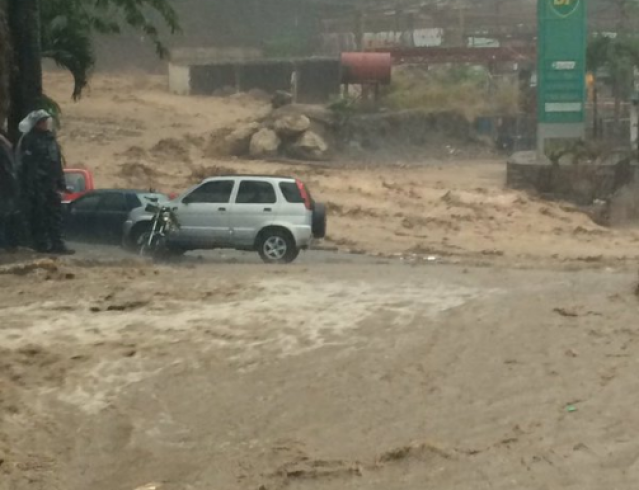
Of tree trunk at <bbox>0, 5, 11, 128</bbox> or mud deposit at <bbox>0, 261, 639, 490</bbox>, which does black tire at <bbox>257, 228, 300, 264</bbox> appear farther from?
mud deposit at <bbox>0, 261, 639, 490</bbox>

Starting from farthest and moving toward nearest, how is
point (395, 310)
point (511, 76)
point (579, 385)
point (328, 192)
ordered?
point (511, 76), point (328, 192), point (395, 310), point (579, 385)

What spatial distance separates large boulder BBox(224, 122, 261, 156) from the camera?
1695 inches

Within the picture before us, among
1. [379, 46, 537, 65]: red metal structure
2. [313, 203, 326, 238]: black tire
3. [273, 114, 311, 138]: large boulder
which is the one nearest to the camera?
[313, 203, 326, 238]: black tire

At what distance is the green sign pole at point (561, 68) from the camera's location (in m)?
37.2

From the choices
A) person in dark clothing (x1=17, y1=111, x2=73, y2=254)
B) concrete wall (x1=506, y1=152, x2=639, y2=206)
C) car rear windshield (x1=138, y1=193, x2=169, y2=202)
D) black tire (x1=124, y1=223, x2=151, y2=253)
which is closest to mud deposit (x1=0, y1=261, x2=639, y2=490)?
person in dark clothing (x1=17, y1=111, x2=73, y2=254)

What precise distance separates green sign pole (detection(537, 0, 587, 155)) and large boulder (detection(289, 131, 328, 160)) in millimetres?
9392

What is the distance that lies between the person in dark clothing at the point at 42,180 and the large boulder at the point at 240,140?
27161 millimetres

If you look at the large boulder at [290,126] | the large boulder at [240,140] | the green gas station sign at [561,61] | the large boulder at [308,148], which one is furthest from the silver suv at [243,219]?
the large boulder at [290,126]

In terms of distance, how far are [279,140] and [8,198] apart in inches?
1130

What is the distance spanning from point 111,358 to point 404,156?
38679mm

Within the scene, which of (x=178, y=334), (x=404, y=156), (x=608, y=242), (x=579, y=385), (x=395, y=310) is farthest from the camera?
(x=404, y=156)

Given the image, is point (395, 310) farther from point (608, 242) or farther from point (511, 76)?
point (511, 76)

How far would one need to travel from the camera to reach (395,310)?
11156 millimetres

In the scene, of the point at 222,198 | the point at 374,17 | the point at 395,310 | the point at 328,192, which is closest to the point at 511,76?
the point at 374,17
